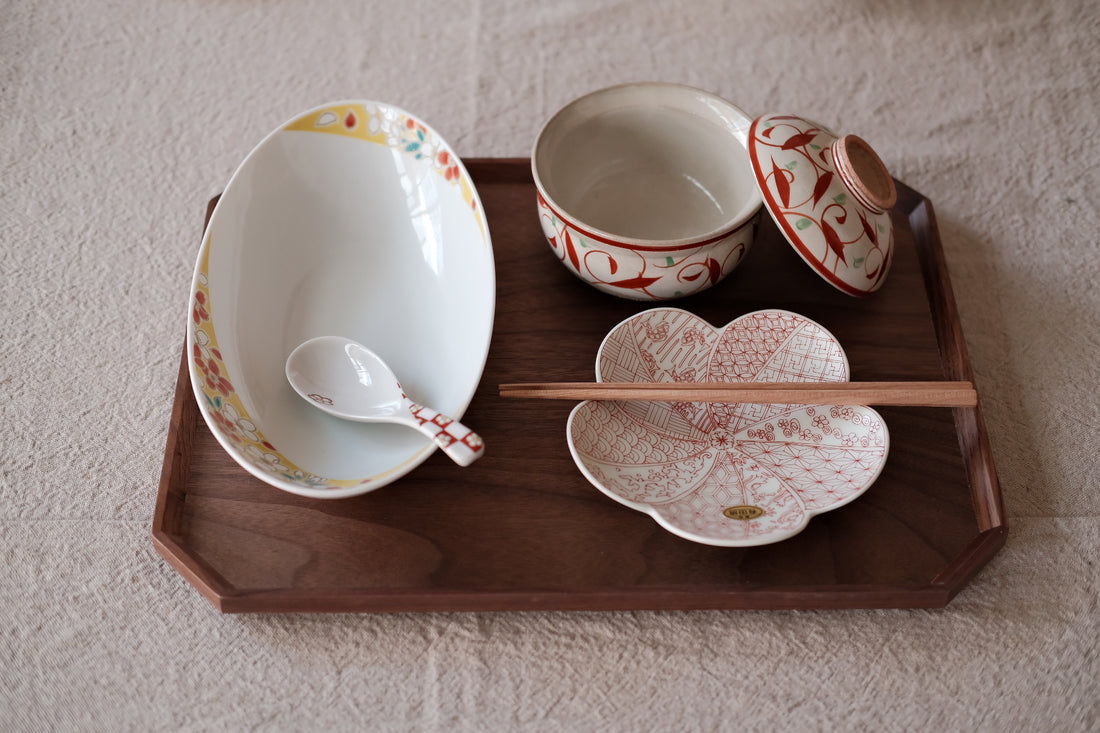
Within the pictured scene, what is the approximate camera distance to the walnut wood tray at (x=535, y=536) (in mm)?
578

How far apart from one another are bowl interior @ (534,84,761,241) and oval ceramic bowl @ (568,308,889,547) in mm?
111

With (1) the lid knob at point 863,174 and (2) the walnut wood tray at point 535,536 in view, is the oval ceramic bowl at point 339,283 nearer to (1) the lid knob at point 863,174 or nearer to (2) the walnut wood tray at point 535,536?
(2) the walnut wood tray at point 535,536

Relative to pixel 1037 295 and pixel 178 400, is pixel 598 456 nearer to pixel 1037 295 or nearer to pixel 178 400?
pixel 178 400

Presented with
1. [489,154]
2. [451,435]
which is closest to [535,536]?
[451,435]

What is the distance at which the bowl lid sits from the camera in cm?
63

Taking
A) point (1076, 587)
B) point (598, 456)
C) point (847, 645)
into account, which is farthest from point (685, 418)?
point (1076, 587)

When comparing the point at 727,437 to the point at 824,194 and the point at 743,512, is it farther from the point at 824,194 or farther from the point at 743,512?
the point at 824,194

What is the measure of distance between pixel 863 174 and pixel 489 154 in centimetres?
39

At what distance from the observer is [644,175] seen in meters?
0.77

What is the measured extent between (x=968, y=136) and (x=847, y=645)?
56 cm

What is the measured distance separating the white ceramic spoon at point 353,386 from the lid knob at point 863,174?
309 mm

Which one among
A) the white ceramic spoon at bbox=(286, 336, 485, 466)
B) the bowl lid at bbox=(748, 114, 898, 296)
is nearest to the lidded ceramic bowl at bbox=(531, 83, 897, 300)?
the bowl lid at bbox=(748, 114, 898, 296)

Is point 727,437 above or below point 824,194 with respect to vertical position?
below

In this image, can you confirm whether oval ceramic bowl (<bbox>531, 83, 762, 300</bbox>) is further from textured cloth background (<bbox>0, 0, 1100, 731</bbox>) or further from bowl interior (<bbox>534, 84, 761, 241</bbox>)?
textured cloth background (<bbox>0, 0, 1100, 731</bbox>)
